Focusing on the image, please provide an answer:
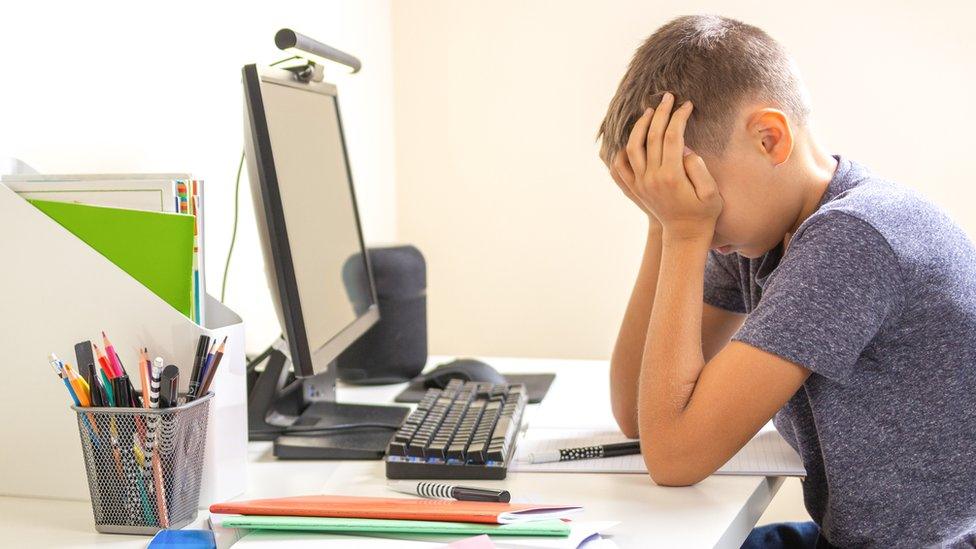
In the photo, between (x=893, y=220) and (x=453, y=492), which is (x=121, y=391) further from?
(x=893, y=220)

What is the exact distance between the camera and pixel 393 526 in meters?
0.83

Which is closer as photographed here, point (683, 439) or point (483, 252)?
point (683, 439)

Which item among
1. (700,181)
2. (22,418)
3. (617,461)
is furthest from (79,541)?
(700,181)

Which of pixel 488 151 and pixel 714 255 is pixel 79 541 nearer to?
pixel 714 255

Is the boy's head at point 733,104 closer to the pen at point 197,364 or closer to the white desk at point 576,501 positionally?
the white desk at point 576,501

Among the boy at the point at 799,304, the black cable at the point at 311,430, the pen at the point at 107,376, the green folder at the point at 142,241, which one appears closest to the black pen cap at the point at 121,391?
the pen at the point at 107,376

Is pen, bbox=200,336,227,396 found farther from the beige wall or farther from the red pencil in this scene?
the beige wall

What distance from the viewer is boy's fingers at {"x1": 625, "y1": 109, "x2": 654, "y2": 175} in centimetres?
102

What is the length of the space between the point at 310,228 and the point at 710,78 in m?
0.51

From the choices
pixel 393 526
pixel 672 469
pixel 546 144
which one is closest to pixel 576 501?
pixel 672 469

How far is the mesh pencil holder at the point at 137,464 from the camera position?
0.83 m

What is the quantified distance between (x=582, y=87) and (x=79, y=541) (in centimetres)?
177

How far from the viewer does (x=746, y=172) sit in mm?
1008

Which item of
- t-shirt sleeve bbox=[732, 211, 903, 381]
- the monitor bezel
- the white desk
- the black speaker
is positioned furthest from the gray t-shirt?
the black speaker
